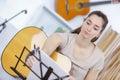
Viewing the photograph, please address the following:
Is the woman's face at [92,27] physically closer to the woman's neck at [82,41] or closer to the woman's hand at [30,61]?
the woman's neck at [82,41]

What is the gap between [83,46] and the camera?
1.67 meters

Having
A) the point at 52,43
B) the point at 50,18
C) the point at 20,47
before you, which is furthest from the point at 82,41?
the point at 50,18

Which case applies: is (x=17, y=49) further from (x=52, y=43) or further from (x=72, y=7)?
(x=72, y=7)

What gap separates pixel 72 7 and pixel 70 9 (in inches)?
0.9

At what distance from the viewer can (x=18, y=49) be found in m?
1.98

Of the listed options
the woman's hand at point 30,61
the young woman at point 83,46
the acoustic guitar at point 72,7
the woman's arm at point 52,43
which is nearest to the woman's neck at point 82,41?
the young woman at point 83,46

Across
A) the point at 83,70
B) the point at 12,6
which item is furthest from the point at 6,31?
the point at 83,70

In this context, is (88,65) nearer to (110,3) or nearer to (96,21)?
(96,21)

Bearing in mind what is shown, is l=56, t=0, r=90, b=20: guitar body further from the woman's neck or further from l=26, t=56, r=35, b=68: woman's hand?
l=26, t=56, r=35, b=68: woman's hand

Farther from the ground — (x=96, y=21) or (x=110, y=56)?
(x=96, y=21)

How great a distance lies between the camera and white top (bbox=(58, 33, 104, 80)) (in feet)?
5.28

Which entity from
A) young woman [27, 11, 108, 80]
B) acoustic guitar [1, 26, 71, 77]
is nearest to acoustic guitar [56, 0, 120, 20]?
acoustic guitar [1, 26, 71, 77]

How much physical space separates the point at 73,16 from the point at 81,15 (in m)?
0.07

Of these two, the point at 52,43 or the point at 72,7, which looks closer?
the point at 52,43
